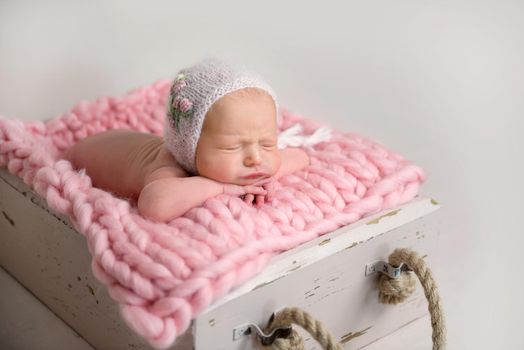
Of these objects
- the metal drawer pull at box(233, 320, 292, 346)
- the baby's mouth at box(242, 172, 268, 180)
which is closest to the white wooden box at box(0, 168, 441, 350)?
the metal drawer pull at box(233, 320, 292, 346)

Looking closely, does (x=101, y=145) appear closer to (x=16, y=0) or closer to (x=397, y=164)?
(x=397, y=164)

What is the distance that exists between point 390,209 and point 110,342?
42 centimetres

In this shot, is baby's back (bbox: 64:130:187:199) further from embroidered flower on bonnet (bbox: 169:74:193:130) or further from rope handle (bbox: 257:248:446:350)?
rope handle (bbox: 257:248:446:350)

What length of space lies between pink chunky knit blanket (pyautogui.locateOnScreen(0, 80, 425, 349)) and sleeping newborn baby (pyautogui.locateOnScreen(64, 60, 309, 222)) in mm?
21

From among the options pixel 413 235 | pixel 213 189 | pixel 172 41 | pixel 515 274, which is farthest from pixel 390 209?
Result: pixel 172 41

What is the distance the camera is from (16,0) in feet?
5.36

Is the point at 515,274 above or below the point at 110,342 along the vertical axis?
below

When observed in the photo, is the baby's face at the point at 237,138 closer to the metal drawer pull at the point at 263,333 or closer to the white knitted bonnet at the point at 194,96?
the white knitted bonnet at the point at 194,96

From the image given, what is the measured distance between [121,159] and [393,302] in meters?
0.43

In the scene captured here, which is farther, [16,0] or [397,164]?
[16,0]

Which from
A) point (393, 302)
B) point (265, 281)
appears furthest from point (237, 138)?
point (393, 302)

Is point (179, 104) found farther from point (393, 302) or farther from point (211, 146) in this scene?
point (393, 302)

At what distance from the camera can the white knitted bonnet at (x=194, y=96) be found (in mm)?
1046

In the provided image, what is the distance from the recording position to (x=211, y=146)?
105cm
